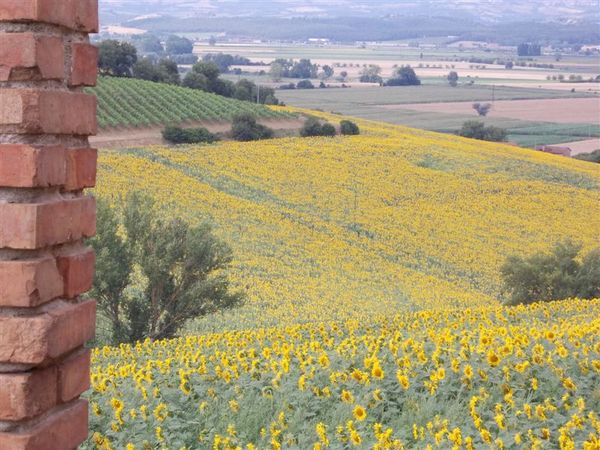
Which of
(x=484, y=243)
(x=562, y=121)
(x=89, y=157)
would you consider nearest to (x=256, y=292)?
(x=484, y=243)

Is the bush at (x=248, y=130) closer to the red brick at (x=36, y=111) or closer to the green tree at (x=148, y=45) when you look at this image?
the red brick at (x=36, y=111)

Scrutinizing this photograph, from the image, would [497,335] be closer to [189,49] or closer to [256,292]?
[256,292]

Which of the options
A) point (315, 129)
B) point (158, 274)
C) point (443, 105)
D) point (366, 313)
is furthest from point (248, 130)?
point (443, 105)

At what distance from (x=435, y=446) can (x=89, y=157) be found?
300 centimetres

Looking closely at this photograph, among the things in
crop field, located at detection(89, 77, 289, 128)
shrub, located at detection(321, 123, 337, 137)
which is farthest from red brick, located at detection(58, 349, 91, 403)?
shrub, located at detection(321, 123, 337, 137)

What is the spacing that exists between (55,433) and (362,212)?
38.3m

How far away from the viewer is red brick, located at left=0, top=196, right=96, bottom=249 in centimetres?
302

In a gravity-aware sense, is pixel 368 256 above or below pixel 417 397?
below

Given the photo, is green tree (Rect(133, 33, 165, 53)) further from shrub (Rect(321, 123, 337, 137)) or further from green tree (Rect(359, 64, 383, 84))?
shrub (Rect(321, 123, 337, 137))

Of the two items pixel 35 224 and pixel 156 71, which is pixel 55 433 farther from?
pixel 156 71

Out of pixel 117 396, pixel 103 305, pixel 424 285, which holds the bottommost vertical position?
pixel 424 285

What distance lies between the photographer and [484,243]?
3806 centimetres

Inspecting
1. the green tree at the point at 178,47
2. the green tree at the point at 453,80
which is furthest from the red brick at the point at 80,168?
the green tree at the point at 178,47

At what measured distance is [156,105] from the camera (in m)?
63.1
